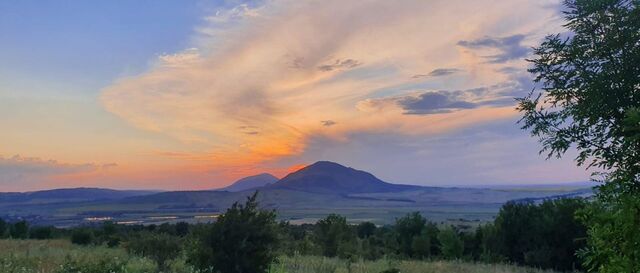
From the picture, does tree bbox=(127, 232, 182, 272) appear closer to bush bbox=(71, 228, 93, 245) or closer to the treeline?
the treeline

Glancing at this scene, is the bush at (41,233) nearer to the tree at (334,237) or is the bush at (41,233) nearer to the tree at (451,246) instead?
the tree at (334,237)

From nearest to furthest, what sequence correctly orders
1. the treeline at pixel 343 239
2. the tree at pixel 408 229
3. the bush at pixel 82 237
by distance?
the treeline at pixel 343 239 → the bush at pixel 82 237 → the tree at pixel 408 229

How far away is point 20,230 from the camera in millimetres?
42000

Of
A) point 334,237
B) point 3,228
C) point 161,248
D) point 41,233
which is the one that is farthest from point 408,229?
point 3,228

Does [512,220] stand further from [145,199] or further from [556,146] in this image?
[145,199]

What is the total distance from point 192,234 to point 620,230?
10.3 m

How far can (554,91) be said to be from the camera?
6523 millimetres

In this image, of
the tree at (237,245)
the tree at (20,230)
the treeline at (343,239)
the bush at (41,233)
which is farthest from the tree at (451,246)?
the tree at (20,230)

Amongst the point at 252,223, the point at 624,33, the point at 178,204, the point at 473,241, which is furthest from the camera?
the point at 178,204

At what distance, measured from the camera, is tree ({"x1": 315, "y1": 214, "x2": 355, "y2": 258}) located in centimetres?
2677

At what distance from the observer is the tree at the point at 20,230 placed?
40.6 m

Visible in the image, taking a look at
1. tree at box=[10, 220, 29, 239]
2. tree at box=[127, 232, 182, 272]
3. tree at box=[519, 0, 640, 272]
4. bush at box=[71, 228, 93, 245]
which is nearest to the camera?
tree at box=[519, 0, 640, 272]

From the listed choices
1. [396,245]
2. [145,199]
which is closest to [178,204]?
[145,199]

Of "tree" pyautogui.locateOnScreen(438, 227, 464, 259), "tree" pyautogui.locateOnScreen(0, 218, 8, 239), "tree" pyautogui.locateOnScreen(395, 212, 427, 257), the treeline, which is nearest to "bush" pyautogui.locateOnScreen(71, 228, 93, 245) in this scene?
the treeline
